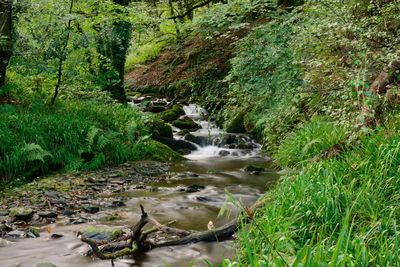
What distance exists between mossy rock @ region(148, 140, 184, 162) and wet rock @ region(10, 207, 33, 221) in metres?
5.41

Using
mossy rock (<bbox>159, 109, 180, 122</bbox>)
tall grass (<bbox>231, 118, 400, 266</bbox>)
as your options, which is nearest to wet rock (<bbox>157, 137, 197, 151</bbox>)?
mossy rock (<bbox>159, 109, 180, 122</bbox>)

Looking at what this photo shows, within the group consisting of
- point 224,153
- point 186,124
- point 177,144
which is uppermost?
point 186,124

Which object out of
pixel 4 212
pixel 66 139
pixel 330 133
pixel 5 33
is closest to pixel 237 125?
pixel 66 139

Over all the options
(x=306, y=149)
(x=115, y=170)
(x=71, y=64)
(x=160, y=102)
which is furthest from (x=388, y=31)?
(x=160, y=102)

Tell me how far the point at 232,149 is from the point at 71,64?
17.9ft

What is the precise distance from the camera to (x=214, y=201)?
296 inches

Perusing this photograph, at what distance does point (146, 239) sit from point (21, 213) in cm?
235

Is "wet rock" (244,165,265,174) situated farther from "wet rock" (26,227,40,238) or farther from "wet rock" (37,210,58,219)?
"wet rock" (26,227,40,238)

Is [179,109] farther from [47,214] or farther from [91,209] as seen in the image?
[47,214]

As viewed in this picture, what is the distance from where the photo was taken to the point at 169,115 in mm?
17000


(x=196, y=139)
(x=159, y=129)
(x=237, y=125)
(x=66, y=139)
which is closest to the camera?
(x=66, y=139)

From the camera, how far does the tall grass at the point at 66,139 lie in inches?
339

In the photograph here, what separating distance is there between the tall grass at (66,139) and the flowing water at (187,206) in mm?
1506

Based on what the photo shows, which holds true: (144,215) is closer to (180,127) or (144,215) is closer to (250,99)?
(250,99)
